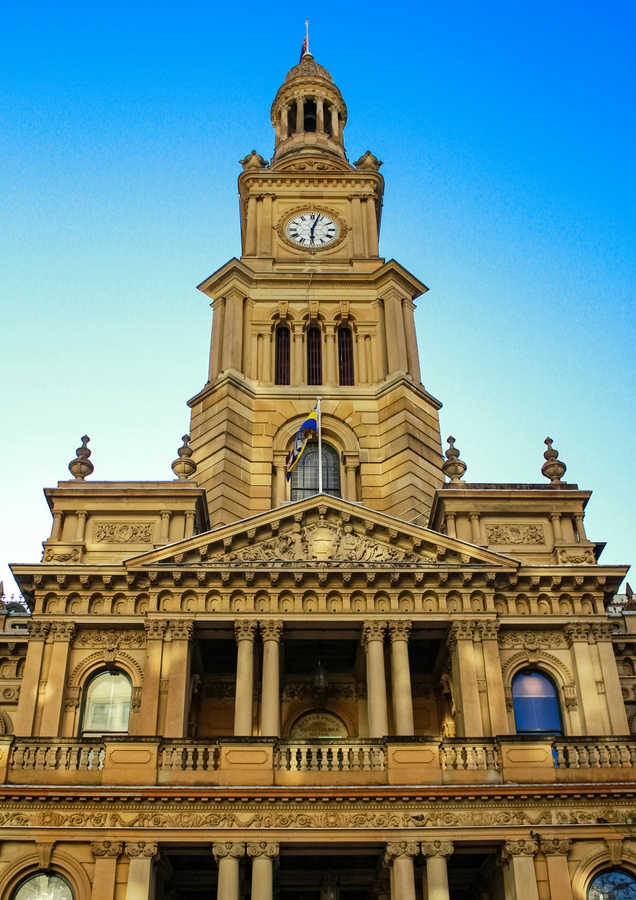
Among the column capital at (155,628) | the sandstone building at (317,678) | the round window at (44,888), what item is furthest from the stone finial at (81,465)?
the round window at (44,888)

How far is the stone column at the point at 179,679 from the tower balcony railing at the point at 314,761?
1.35 metres

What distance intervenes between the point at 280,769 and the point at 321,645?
6.06 m

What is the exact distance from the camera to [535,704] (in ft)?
99.8

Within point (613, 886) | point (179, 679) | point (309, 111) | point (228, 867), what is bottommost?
point (613, 886)

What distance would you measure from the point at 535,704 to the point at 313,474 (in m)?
12.2

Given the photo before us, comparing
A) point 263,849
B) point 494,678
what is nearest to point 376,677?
point 494,678

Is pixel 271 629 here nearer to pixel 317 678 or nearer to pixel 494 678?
pixel 317 678

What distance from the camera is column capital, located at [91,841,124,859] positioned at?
84.3 ft

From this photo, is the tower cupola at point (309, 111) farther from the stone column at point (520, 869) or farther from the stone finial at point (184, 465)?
the stone column at point (520, 869)

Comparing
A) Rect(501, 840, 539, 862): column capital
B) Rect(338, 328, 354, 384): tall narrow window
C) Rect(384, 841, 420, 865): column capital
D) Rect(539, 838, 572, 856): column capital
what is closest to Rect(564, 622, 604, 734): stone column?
Rect(539, 838, 572, 856): column capital

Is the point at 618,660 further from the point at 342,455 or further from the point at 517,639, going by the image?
the point at 342,455

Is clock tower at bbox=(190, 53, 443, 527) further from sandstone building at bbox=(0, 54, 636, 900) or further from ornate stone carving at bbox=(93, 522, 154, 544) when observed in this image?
ornate stone carving at bbox=(93, 522, 154, 544)

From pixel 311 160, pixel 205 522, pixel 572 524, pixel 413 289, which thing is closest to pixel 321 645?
pixel 205 522

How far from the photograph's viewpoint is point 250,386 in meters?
40.7
